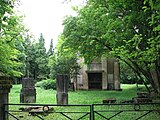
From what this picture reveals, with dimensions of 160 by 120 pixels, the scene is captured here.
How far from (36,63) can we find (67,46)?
108 ft

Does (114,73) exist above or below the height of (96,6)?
below

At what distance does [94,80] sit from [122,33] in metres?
25.9

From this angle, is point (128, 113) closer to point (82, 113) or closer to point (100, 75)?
point (82, 113)

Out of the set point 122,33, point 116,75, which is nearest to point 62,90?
point 122,33

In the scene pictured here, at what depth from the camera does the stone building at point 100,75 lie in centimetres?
3762

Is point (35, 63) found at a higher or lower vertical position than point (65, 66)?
higher

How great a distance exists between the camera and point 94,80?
38.5 m

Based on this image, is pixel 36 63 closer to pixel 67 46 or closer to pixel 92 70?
pixel 92 70

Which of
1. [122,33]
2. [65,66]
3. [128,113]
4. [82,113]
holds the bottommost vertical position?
[128,113]

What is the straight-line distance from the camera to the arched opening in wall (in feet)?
125

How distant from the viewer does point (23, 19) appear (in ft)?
76.7

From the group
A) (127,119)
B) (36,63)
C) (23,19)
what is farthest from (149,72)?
(36,63)

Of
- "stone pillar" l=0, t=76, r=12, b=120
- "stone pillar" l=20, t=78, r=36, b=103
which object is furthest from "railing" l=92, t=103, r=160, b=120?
"stone pillar" l=20, t=78, r=36, b=103

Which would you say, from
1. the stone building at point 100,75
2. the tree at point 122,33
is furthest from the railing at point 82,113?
the stone building at point 100,75
